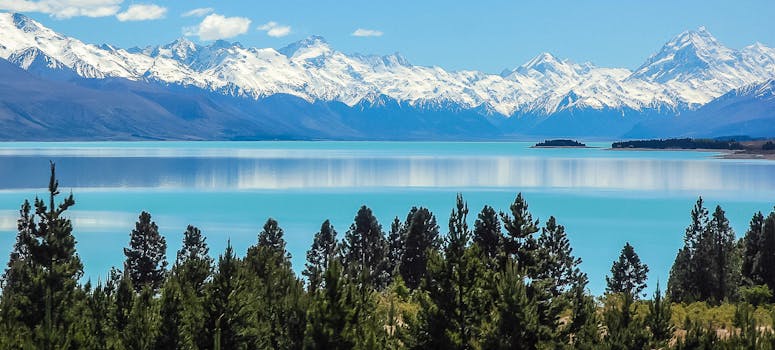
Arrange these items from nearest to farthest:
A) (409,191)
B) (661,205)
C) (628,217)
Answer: (628,217) < (661,205) < (409,191)

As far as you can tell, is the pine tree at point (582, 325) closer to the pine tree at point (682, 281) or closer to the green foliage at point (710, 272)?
the green foliage at point (710, 272)

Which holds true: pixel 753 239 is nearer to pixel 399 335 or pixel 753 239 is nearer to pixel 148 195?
pixel 399 335

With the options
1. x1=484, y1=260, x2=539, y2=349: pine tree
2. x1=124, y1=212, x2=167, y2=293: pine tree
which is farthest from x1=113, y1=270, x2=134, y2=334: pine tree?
x1=124, y1=212, x2=167, y2=293: pine tree

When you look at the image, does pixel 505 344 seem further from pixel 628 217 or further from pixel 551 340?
pixel 628 217

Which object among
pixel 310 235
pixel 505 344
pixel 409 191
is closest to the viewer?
pixel 505 344

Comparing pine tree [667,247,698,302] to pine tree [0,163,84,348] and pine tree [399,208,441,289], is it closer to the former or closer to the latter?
pine tree [399,208,441,289]

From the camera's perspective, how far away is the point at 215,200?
6462 inches

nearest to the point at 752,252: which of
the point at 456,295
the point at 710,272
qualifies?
the point at 710,272

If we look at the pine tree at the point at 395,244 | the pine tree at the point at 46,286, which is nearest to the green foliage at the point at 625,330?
the pine tree at the point at 46,286

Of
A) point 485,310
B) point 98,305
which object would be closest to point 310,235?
point 98,305

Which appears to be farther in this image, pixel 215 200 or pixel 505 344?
pixel 215 200

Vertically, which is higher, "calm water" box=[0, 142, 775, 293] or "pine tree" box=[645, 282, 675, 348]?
"calm water" box=[0, 142, 775, 293]

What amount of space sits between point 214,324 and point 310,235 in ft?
265

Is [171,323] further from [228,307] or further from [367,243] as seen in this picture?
[367,243]
